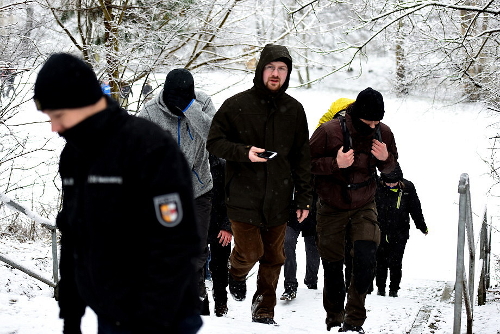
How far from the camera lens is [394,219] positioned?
726 cm

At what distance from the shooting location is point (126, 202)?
1.95 m

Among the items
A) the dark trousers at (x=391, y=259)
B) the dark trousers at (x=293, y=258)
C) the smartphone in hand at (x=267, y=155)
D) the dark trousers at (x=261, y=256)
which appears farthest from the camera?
the dark trousers at (x=391, y=259)

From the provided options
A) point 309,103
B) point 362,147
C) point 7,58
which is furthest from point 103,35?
point 309,103

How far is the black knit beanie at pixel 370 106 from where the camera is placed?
442cm

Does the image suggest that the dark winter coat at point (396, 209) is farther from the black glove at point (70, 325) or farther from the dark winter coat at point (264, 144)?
the black glove at point (70, 325)

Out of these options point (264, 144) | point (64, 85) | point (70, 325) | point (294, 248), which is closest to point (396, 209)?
point (294, 248)

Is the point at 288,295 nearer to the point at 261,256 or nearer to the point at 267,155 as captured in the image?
the point at 261,256

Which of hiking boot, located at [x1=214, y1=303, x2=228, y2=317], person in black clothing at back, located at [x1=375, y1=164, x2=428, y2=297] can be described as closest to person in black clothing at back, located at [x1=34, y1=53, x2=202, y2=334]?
hiking boot, located at [x1=214, y1=303, x2=228, y2=317]

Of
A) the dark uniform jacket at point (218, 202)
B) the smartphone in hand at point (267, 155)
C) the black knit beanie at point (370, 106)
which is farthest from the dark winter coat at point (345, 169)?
the dark uniform jacket at point (218, 202)

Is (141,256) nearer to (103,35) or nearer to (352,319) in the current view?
(352,319)

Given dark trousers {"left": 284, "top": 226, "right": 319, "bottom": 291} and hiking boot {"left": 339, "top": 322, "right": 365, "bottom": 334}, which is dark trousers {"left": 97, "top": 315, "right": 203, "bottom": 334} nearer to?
hiking boot {"left": 339, "top": 322, "right": 365, "bottom": 334}

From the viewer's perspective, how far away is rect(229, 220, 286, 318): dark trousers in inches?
174

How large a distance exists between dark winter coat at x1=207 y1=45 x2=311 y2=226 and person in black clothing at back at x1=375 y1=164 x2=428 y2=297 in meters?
2.91

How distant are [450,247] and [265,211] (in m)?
11.3
